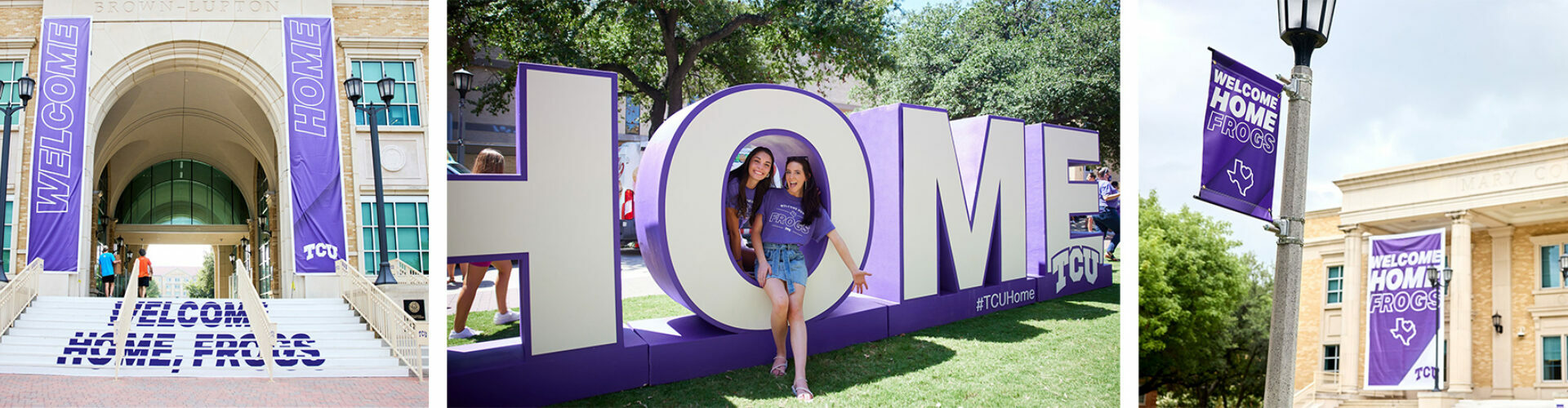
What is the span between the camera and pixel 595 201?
151 inches

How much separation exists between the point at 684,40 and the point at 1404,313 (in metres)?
12.9

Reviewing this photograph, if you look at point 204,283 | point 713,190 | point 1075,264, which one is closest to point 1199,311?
point 1075,264

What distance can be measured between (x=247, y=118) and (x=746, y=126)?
4.26 meters

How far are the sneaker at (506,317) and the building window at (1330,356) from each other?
→ 18870mm

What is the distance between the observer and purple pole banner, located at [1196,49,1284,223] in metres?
4.63

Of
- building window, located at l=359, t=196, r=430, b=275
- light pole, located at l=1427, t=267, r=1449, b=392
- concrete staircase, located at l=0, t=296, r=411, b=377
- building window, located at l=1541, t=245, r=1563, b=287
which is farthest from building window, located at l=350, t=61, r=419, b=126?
building window, located at l=1541, t=245, r=1563, b=287

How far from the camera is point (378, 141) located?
5.12 m

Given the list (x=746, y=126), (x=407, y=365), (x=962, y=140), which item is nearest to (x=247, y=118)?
(x=407, y=365)

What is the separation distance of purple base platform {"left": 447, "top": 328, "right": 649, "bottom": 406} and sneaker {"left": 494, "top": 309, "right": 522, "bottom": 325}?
0.78 m

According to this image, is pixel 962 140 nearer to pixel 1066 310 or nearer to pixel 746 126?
pixel 1066 310

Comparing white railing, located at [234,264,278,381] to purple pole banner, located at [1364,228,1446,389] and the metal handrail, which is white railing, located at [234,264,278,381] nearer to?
purple pole banner, located at [1364,228,1446,389]

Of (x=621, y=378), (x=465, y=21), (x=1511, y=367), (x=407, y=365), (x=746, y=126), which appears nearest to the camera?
(x=621, y=378)

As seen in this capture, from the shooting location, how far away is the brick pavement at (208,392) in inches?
176

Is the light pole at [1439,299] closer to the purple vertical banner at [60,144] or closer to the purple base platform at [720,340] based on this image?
the purple base platform at [720,340]
